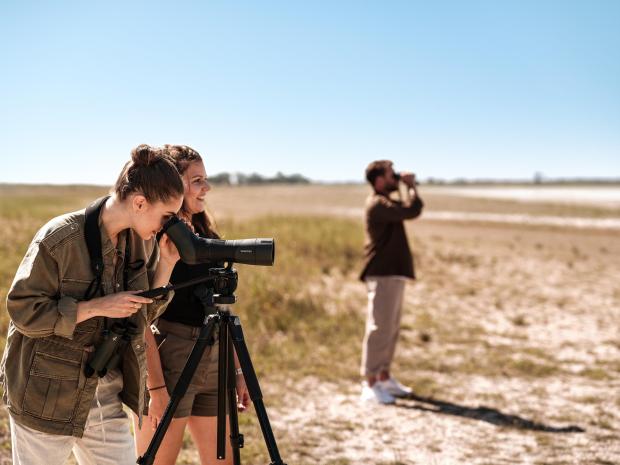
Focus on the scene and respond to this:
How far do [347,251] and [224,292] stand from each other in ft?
36.2

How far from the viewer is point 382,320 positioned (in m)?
5.18

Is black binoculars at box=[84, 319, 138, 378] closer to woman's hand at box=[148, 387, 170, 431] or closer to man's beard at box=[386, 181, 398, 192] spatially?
woman's hand at box=[148, 387, 170, 431]

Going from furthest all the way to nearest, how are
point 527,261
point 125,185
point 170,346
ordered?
point 527,261 → point 170,346 → point 125,185

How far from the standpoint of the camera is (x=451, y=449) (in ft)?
14.0

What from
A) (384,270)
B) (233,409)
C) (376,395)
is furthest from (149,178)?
(376,395)

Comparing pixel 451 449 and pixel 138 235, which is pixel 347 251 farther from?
pixel 138 235

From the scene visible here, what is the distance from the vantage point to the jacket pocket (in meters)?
1.93

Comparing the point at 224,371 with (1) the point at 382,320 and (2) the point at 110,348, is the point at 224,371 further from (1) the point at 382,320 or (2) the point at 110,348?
(1) the point at 382,320

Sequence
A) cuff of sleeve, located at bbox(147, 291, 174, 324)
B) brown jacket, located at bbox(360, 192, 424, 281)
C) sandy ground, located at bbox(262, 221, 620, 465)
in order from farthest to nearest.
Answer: brown jacket, located at bbox(360, 192, 424, 281)
sandy ground, located at bbox(262, 221, 620, 465)
cuff of sleeve, located at bbox(147, 291, 174, 324)

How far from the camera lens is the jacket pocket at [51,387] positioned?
1933 millimetres

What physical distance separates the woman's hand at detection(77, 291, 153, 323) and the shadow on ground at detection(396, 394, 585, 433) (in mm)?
3678

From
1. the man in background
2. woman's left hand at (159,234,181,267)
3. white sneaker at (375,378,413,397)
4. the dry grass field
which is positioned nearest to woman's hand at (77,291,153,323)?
woman's left hand at (159,234,181,267)

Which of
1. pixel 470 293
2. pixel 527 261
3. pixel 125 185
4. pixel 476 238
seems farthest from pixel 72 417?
pixel 476 238

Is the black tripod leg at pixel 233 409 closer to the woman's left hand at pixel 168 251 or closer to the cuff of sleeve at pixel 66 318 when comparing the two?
the woman's left hand at pixel 168 251
